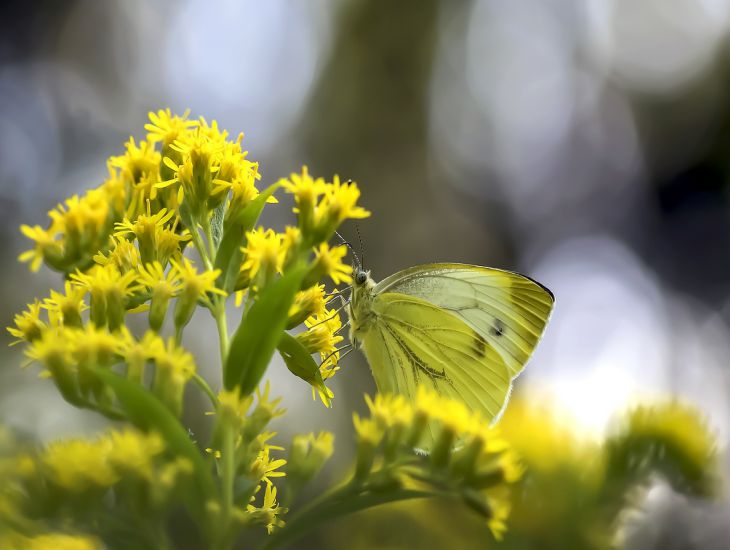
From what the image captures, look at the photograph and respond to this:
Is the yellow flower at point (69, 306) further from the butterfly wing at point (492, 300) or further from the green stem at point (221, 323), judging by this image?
the butterfly wing at point (492, 300)

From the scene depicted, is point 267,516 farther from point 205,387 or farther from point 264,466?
point 205,387

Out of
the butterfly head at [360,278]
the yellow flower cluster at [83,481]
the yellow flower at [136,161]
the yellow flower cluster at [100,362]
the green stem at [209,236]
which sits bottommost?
the yellow flower cluster at [83,481]

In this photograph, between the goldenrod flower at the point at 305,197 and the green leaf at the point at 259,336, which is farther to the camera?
the goldenrod flower at the point at 305,197

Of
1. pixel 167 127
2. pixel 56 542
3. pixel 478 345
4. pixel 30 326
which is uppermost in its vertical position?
pixel 478 345

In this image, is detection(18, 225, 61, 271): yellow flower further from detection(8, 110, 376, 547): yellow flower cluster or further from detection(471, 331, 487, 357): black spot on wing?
detection(471, 331, 487, 357): black spot on wing

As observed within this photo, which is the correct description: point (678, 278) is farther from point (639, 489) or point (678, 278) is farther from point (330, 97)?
point (639, 489)

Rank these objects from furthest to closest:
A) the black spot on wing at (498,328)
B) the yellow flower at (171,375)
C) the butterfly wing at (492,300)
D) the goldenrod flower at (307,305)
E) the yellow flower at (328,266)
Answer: the black spot on wing at (498,328), the butterfly wing at (492,300), the goldenrod flower at (307,305), the yellow flower at (328,266), the yellow flower at (171,375)

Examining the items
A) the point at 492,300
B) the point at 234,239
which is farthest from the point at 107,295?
the point at 492,300

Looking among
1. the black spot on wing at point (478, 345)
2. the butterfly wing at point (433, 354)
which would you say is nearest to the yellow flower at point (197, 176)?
the butterfly wing at point (433, 354)
